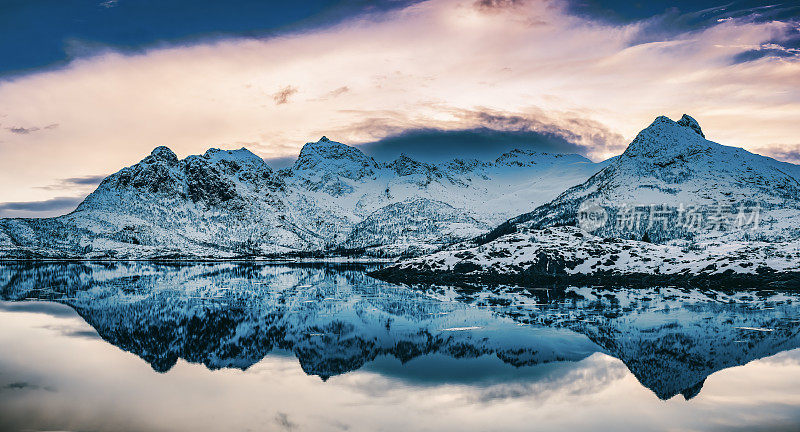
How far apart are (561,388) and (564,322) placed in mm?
20576

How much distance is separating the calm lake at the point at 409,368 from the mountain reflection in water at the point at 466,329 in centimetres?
20

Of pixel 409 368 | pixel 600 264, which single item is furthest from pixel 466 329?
pixel 600 264

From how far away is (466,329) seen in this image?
42.9m

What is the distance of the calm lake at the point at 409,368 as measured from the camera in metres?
21.9

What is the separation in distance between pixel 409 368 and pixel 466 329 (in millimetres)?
13413

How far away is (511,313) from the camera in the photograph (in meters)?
51.6

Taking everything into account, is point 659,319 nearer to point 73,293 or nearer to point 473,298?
point 473,298

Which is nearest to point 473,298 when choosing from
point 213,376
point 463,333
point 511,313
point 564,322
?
point 511,313

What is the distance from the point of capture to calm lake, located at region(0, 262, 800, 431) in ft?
71.8

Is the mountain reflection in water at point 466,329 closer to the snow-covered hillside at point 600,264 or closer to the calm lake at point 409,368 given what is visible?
the calm lake at point 409,368

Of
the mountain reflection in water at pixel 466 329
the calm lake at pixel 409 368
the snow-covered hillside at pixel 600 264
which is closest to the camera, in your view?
the calm lake at pixel 409 368

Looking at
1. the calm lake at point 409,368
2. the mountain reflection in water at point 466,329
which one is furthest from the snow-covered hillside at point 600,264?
the calm lake at point 409,368

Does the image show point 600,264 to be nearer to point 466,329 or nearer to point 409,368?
point 466,329

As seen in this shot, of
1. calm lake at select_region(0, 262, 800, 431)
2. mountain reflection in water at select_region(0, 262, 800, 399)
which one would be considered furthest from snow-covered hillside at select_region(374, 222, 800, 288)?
calm lake at select_region(0, 262, 800, 431)
